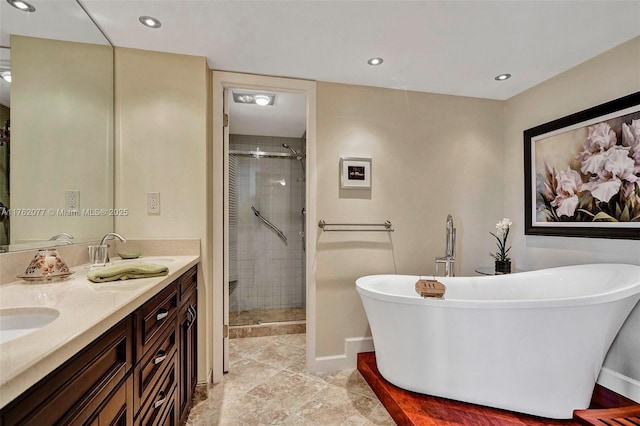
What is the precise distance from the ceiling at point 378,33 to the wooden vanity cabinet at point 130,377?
57.3 inches

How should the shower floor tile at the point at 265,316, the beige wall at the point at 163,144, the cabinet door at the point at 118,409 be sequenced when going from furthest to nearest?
the shower floor tile at the point at 265,316, the beige wall at the point at 163,144, the cabinet door at the point at 118,409

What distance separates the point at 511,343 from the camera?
169 cm

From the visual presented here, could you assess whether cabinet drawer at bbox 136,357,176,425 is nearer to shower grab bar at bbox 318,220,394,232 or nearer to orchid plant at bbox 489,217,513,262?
shower grab bar at bbox 318,220,394,232

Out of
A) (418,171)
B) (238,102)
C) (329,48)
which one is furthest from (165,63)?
(418,171)

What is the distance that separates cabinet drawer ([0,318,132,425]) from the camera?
0.57 m

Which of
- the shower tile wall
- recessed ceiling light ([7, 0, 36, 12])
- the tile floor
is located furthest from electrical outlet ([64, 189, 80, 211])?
the shower tile wall

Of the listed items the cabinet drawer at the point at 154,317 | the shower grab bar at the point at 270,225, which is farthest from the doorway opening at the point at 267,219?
the cabinet drawer at the point at 154,317

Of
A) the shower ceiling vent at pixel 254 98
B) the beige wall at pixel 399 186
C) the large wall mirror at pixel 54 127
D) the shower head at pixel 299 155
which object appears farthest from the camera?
the shower head at pixel 299 155

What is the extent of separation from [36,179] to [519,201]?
3313 mm

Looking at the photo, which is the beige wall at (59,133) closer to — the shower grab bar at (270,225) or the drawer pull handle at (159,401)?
the drawer pull handle at (159,401)

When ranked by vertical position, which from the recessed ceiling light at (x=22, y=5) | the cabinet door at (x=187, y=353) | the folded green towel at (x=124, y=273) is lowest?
the cabinet door at (x=187, y=353)

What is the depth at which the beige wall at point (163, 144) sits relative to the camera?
6.75 feet

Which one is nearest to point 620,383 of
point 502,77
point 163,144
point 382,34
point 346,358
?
point 346,358

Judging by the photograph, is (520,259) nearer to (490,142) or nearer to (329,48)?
(490,142)
